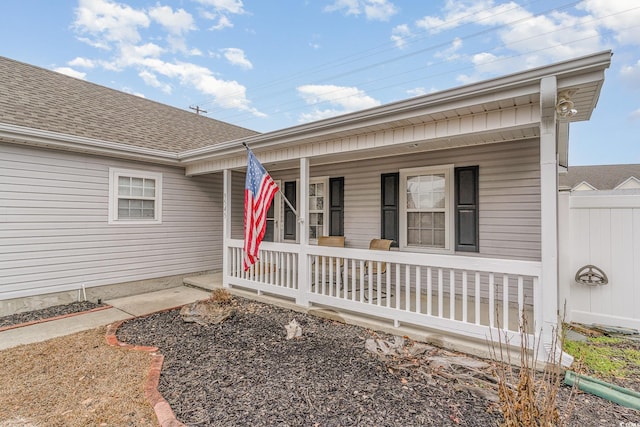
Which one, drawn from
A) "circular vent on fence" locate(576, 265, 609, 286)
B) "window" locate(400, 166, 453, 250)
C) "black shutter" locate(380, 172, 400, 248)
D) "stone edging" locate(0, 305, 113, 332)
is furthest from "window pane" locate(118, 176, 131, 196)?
"circular vent on fence" locate(576, 265, 609, 286)

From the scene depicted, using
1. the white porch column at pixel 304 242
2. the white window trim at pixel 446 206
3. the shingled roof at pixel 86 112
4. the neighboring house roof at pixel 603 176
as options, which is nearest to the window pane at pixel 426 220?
the white window trim at pixel 446 206

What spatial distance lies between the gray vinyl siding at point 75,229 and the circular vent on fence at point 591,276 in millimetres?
7255

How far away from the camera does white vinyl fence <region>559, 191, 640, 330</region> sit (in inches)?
156

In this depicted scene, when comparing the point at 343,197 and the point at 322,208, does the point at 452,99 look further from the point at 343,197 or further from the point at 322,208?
the point at 322,208

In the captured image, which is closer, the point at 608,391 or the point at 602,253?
the point at 608,391

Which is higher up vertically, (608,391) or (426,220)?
(426,220)

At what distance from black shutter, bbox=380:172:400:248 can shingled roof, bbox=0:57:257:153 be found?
4613 mm

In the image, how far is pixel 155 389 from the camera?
270 centimetres

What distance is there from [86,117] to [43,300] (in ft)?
11.6

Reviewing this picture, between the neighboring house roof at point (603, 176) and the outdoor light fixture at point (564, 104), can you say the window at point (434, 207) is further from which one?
the neighboring house roof at point (603, 176)

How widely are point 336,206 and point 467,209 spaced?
102 inches

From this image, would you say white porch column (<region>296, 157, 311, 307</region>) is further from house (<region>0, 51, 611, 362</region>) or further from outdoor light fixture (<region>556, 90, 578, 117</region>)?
outdoor light fixture (<region>556, 90, 578, 117</region>)

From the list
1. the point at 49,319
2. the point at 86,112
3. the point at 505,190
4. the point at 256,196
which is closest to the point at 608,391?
the point at 505,190

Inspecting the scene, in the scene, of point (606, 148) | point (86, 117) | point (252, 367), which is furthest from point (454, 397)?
point (606, 148)
